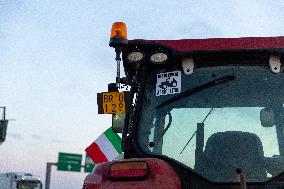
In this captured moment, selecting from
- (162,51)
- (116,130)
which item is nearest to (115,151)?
(116,130)

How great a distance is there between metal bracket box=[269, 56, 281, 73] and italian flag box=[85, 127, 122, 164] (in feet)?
14.2

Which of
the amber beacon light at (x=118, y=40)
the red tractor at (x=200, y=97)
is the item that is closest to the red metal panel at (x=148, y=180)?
the red tractor at (x=200, y=97)

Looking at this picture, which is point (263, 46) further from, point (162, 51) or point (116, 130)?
point (116, 130)

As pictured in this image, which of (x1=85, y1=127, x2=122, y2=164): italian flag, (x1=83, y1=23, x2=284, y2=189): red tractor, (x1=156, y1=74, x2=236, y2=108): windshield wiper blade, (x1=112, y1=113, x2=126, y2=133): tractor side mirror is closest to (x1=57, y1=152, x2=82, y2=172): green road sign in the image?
(x1=85, y1=127, x2=122, y2=164): italian flag

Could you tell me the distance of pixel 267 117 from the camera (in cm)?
330

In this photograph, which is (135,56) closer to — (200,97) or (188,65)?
(188,65)

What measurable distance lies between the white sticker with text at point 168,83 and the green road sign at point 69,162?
41.1ft

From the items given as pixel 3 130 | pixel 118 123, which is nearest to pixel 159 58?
pixel 118 123

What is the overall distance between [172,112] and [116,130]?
50 cm

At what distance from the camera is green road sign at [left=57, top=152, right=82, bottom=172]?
15.6 metres

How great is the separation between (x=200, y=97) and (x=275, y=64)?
0.53 meters

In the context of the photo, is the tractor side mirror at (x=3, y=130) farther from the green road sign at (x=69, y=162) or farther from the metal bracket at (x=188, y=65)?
the metal bracket at (x=188, y=65)

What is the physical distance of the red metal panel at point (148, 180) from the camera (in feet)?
7.75

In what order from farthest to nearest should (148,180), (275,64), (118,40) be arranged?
(275,64)
(118,40)
(148,180)
